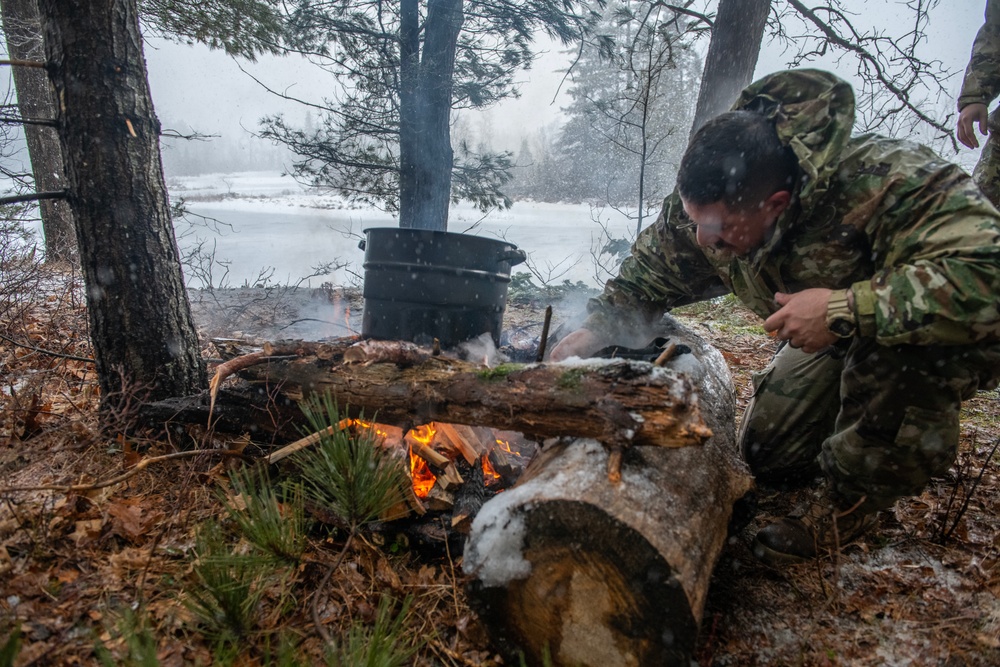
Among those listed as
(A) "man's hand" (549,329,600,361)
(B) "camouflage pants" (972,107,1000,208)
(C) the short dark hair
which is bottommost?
(A) "man's hand" (549,329,600,361)

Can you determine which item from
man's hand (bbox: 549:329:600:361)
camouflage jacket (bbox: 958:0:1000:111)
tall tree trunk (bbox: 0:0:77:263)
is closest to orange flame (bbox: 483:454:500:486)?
man's hand (bbox: 549:329:600:361)

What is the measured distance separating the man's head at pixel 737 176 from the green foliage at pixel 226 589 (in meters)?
2.06

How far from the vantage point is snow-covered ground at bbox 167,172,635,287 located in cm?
1183

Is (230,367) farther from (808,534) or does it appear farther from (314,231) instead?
(314,231)

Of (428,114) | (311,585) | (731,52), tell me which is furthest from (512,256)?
(731,52)

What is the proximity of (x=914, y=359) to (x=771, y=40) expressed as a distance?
279 inches

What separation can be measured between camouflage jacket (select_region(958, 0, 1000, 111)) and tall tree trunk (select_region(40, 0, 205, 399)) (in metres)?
5.39

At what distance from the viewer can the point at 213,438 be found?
2436mm

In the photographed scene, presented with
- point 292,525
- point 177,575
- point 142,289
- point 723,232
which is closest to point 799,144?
point 723,232

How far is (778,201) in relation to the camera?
207cm

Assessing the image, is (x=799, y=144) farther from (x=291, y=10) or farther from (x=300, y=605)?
(x=291, y=10)

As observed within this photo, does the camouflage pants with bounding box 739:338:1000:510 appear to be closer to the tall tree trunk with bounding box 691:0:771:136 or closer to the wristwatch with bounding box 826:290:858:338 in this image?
the wristwatch with bounding box 826:290:858:338

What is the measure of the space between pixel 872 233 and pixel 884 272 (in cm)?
28

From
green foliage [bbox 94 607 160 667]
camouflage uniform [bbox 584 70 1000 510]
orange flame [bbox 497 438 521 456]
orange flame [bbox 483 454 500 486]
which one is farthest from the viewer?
orange flame [bbox 497 438 521 456]
